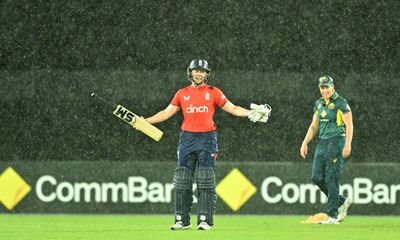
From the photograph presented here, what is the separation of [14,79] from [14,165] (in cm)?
463

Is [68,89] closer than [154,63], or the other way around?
[68,89]

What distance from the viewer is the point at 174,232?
14539mm

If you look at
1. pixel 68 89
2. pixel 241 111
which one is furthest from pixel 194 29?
pixel 241 111

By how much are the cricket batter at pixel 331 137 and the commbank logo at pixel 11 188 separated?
6.10 metres

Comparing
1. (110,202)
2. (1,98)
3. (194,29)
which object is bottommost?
(110,202)

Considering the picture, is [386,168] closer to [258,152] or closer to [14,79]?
[258,152]

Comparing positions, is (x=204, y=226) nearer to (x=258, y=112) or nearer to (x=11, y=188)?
(x=258, y=112)

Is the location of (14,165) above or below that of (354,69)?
below

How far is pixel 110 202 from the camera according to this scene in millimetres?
20109

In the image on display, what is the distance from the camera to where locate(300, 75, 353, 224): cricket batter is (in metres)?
15.9

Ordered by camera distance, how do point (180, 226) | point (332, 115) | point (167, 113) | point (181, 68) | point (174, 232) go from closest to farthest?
point (174, 232) → point (180, 226) → point (167, 113) → point (332, 115) → point (181, 68)

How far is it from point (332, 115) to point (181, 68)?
1047 cm

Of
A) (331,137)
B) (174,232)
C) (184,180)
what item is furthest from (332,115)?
(174,232)

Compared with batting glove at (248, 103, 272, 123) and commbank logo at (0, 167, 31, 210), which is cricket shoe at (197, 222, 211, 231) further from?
commbank logo at (0, 167, 31, 210)
